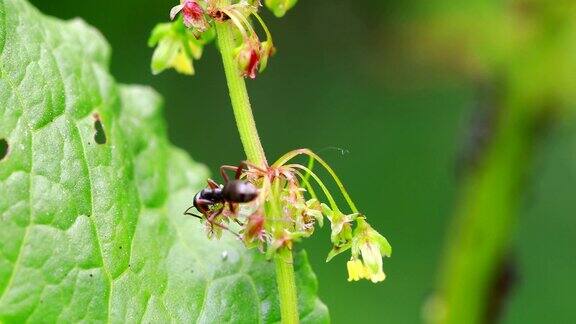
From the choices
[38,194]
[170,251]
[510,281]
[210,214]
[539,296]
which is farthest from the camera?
[539,296]

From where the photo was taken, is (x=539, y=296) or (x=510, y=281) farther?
(x=539, y=296)

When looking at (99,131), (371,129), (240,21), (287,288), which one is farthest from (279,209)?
(371,129)

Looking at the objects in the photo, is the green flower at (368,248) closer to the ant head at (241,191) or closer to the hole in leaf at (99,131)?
the ant head at (241,191)

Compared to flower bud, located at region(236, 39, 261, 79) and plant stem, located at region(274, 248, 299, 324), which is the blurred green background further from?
flower bud, located at region(236, 39, 261, 79)

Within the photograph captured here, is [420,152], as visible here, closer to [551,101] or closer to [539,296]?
[539,296]

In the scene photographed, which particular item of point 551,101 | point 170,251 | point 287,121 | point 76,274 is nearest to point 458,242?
point 551,101

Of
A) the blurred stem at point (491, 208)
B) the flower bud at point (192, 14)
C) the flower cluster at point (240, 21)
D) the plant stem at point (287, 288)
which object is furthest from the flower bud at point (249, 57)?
the blurred stem at point (491, 208)

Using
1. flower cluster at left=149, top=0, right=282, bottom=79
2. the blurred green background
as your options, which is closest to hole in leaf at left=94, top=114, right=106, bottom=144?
flower cluster at left=149, top=0, right=282, bottom=79

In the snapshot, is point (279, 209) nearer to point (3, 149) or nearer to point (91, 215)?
point (91, 215)
